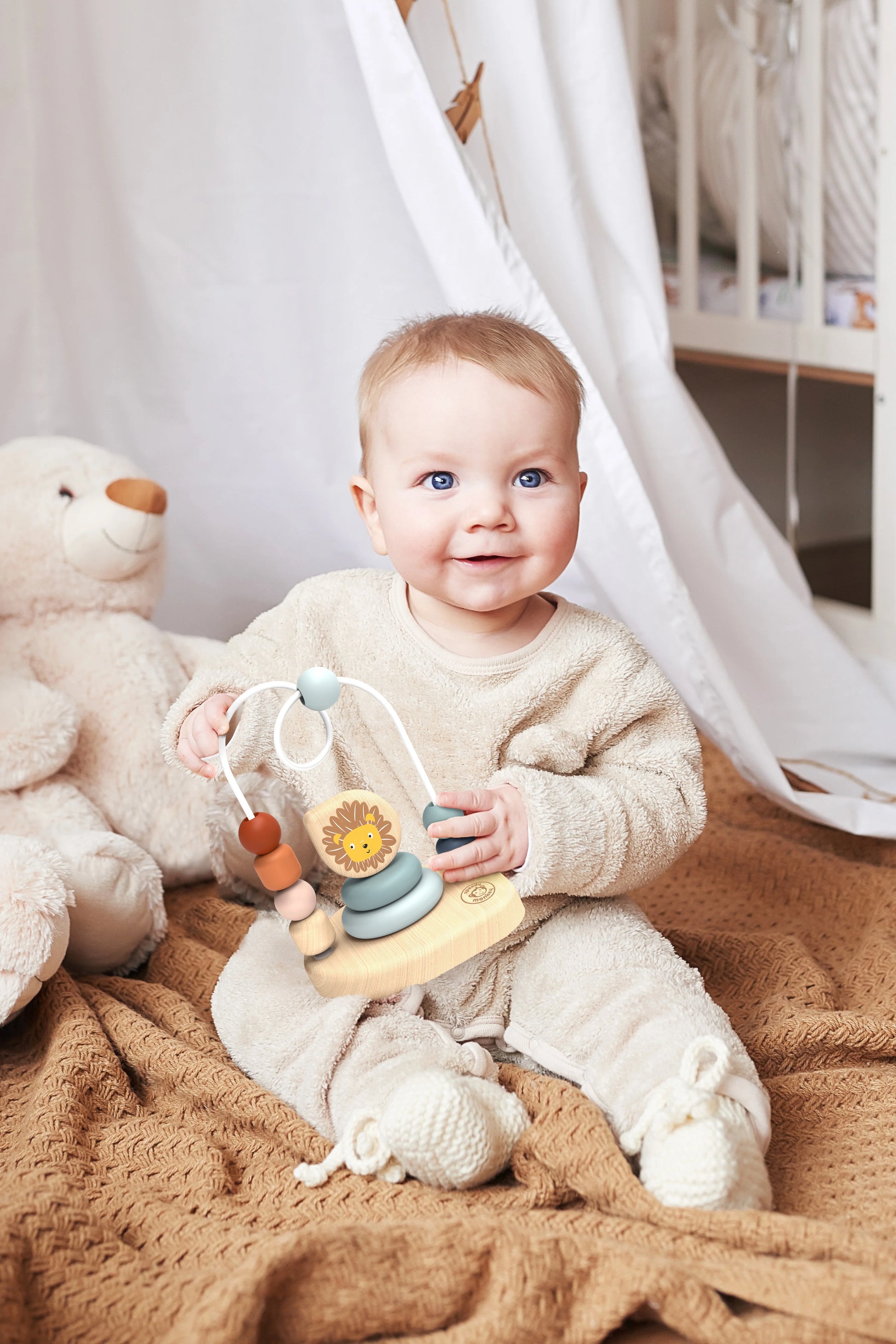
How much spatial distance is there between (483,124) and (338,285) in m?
0.26

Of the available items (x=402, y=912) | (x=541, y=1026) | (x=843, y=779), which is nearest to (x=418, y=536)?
(x=402, y=912)

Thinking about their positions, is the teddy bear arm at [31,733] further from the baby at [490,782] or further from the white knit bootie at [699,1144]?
the white knit bootie at [699,1144]

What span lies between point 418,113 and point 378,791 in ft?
2.12

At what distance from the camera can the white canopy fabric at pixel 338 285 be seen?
4.10ft

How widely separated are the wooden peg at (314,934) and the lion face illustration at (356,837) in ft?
0.13

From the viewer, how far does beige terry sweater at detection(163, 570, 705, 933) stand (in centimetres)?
95

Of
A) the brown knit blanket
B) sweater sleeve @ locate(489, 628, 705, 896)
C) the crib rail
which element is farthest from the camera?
the crib rail

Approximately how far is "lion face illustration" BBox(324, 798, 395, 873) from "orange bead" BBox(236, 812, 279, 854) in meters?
0.04

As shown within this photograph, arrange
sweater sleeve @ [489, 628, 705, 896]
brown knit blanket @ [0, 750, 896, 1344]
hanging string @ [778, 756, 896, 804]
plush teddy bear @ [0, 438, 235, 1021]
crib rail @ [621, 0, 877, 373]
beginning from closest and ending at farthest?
1. brown knit blanket @ [0, 750, 896, 1344]
2. sweater sleeve @ [489, 628, 705, 896]
3. plush teddy bear @ [0, 438, 235, 1021]
4. hanging string @ [778, 756, 896, 804]
5. crib rail @ [621, 0, 877, 373]

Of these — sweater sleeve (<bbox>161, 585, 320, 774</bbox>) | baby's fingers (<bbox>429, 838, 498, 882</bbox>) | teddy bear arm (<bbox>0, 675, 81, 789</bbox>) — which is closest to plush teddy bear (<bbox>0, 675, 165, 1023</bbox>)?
teddy bear arm (<bbox>0, 675, 81, 789</bbox>)

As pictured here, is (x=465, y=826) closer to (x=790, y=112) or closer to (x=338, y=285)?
(x=338, y=285)

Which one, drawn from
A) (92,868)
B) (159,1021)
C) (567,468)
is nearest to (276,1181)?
(159,1021)

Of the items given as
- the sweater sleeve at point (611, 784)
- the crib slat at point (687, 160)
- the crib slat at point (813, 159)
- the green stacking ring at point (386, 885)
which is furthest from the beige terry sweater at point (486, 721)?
the crib slat at point (687, 160)

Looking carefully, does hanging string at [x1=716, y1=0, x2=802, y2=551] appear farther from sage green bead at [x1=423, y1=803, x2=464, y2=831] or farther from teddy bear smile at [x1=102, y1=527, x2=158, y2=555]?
sage green bead at [x1=423, y1=803, x2=464, y2=831]
